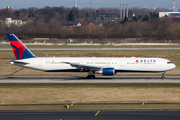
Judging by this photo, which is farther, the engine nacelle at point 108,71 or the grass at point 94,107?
the engine nacelle at point 108,71

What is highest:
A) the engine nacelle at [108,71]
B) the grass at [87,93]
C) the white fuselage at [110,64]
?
the white fuselage at [110,64]

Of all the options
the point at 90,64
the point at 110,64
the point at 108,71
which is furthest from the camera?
the point at 90,64

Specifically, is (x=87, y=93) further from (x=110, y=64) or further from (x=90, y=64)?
(x=110, y=64)

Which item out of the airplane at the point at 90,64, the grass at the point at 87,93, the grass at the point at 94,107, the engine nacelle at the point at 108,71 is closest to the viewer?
the grass at the point at 94,107
